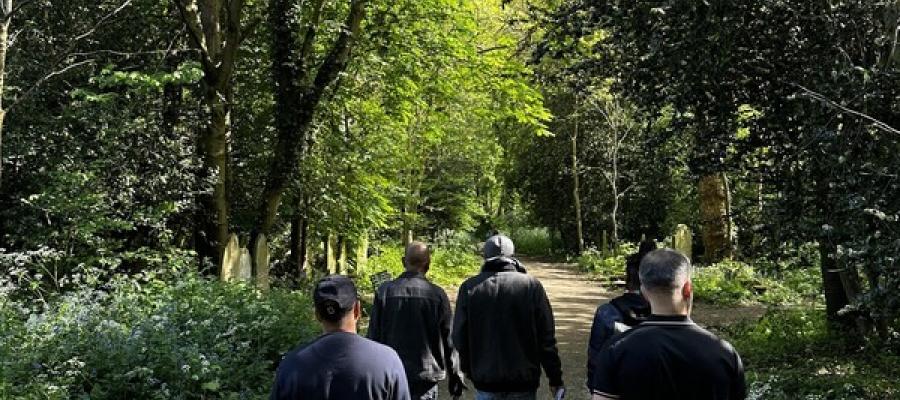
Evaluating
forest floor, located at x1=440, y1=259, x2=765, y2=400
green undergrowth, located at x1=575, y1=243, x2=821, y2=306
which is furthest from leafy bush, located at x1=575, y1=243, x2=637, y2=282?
green undergrowth, located at x1=575, y1=243, x2=821, y2=306

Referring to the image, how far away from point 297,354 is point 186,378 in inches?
150

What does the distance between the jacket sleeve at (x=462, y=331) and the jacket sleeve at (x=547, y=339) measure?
0.49 m

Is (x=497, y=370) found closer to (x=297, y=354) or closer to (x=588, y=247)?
(x=297, y=354)

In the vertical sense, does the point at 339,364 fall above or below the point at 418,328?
above

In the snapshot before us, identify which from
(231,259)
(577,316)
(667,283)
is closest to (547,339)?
(667,283)

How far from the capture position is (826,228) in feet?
18.0

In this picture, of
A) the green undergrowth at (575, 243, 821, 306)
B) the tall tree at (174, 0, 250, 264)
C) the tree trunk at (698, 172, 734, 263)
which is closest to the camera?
the tall tree at (174, 0, 250, 264)

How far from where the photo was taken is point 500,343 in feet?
17.0

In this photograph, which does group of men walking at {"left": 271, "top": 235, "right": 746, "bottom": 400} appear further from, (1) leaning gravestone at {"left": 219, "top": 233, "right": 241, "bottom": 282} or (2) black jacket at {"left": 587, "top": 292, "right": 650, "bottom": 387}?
(1) leaning gravestone at {"left": 219, "top": 233, "right": 241, "bottom": 282}

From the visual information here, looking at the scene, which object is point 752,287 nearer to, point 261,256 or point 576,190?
Result: point 261,256

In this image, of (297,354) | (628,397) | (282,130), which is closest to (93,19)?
(282,130)

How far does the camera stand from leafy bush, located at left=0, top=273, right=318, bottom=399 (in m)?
6.28

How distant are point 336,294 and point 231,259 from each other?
1035 centimetres

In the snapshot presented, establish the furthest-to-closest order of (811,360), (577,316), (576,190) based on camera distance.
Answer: (576,190) → (577,316) → (811,360)
